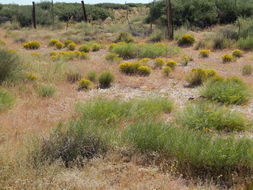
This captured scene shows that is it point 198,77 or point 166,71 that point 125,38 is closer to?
point 166,71

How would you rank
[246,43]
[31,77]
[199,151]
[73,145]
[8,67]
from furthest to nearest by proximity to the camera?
[246,43] → [31,77] → [8,67] → [73,145] → [199,151]

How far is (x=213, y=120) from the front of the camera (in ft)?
19.5

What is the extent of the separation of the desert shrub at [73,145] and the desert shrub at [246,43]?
12.2m

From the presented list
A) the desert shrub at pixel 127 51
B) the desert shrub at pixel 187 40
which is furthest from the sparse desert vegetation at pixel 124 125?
the desert shrub at pixel 187 40

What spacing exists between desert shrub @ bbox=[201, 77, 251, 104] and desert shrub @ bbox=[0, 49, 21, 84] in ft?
17.3

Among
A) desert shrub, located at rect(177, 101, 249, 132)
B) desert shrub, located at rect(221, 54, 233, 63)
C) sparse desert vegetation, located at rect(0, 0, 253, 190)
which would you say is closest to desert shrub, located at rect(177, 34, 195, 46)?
sparse desert vegetation, located at rect(0, 0, 253, 190)

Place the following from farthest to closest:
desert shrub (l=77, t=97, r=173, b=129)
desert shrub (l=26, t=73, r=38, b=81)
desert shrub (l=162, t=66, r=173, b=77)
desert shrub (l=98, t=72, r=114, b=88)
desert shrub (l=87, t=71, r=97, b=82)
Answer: desert shrub (l=162, t=66, r=173, b=77)
desert shrub (l=87, t=71, r=97, b=82)
desert shrub (l=98, t=72, r=114, b=88)
desert shrub (l=26, t=73, r=38, b=81)
desert shrub (l=77, t=97, r=173, b=129)

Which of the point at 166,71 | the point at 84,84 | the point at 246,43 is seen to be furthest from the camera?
the point at 246,43

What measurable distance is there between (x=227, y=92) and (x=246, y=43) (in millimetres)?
8465

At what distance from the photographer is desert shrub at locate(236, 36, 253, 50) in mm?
15109

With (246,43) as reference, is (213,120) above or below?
below

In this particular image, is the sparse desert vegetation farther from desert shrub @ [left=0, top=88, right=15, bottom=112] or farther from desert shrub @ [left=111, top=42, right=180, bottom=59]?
desert shrub @ [left=111, top=42, right=180, bottom=59]

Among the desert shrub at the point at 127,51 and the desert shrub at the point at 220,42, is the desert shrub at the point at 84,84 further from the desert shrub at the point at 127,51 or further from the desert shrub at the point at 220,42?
the desert shrub at the point at 220,42

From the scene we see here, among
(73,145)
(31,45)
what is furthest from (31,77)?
(31,45)
